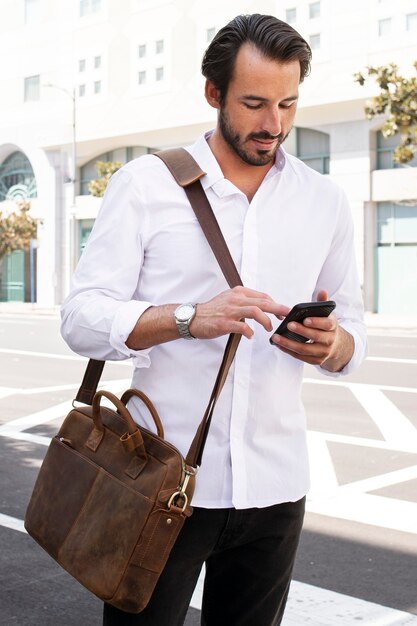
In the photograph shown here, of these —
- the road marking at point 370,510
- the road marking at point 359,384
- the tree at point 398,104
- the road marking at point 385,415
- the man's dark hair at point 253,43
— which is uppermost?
the tree at point 398,104

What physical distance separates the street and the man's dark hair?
8.63 ft

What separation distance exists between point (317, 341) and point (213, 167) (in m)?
0.53

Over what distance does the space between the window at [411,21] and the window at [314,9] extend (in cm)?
363

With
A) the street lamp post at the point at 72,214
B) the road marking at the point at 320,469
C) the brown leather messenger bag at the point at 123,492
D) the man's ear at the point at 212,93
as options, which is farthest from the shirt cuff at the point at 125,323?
the street lamp post at the point at 72,214

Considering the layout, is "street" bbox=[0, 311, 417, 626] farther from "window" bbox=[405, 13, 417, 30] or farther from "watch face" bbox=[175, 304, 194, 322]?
"window" bbox=[405, 13, 417, 30]

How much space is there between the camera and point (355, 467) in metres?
7.39

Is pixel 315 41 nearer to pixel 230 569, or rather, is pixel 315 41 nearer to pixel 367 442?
pixel 367 442

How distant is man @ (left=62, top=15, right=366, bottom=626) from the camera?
7.16 ft

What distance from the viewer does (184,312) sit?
80.4 inches

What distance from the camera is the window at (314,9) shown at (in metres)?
33.4

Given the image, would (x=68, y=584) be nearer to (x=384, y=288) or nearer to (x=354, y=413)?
(x=354, y=413)

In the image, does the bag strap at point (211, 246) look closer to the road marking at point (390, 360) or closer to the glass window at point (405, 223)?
the road marking at point (390, 360)

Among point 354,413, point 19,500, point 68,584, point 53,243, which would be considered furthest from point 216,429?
point 53,243

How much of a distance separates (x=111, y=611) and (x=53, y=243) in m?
43.0
